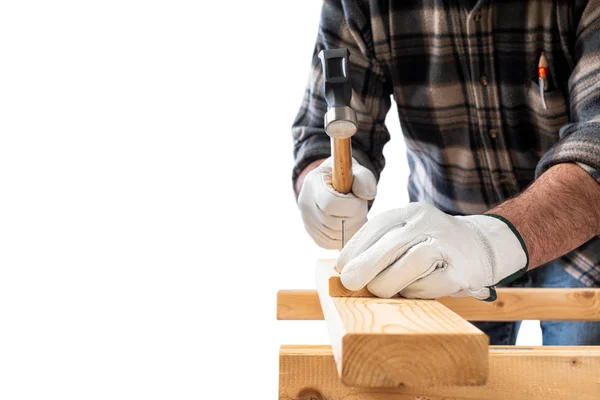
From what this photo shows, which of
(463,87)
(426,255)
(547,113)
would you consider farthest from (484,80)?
(426,255)

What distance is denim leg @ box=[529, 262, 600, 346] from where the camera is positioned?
1.69m

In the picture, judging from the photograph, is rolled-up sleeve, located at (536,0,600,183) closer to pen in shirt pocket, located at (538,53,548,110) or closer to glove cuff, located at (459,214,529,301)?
pen in shirt pocket, located at (538,53,548,110)

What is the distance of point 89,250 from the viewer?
278cm

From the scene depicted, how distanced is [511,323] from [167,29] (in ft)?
5.80

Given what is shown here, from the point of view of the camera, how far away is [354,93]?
5.81 feet

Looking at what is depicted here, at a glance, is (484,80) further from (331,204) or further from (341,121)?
(341,121)

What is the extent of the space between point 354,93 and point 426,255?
0.90 m

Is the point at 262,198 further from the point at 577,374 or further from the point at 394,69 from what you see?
the point at 577,374

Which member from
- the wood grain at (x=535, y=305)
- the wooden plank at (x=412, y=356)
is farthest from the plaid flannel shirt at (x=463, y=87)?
the wooden plank at (x=412, y=356)

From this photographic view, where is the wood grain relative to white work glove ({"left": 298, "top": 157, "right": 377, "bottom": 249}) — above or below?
below

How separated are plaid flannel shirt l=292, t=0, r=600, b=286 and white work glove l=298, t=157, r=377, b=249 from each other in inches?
7.0

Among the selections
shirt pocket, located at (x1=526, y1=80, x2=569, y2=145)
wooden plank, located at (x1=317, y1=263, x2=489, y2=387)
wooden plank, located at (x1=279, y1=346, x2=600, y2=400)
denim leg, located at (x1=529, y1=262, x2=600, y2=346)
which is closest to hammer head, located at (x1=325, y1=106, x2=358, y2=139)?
wooden plank, located at (x1=279, y1=346, x2=600, y2=400)

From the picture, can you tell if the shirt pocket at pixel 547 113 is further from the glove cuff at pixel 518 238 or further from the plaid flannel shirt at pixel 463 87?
the glove cuff at pixel 518 238

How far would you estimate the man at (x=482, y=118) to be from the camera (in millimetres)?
1272
